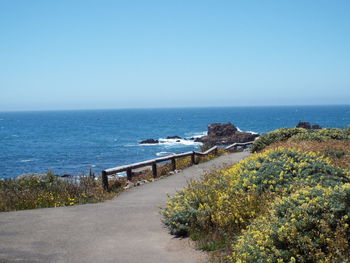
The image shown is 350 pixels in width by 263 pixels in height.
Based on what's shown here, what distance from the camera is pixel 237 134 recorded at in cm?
6419

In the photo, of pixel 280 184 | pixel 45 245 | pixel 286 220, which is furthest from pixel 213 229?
pixel 45 245

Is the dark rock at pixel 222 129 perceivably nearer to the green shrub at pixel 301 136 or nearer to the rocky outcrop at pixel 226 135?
the rocky outcrop at pixel 226 135

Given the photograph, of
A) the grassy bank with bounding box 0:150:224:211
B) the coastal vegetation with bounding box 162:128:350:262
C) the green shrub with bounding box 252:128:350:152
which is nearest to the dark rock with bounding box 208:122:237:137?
the green shrub with bounding box 252:128:350:152

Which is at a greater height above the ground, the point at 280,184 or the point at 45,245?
the point at 280,184

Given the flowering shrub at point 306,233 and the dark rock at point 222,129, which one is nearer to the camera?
the flowering shrub at point 306,233

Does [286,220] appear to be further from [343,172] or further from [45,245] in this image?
[45,245]

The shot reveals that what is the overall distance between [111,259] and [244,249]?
2461 mm

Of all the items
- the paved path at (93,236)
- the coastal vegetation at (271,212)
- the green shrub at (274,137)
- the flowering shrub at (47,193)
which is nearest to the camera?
the coastal vegetation at (271,212)

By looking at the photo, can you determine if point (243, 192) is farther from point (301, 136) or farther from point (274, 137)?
point (274, 137)

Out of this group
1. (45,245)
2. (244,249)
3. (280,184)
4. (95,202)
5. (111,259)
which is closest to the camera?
(244,249)

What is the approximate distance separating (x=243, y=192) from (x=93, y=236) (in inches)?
131

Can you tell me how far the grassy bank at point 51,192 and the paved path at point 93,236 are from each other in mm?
1183

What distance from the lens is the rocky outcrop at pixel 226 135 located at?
6169 cm

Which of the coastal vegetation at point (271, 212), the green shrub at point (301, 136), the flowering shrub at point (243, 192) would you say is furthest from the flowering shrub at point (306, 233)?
the green shrub at point (301, 136)
